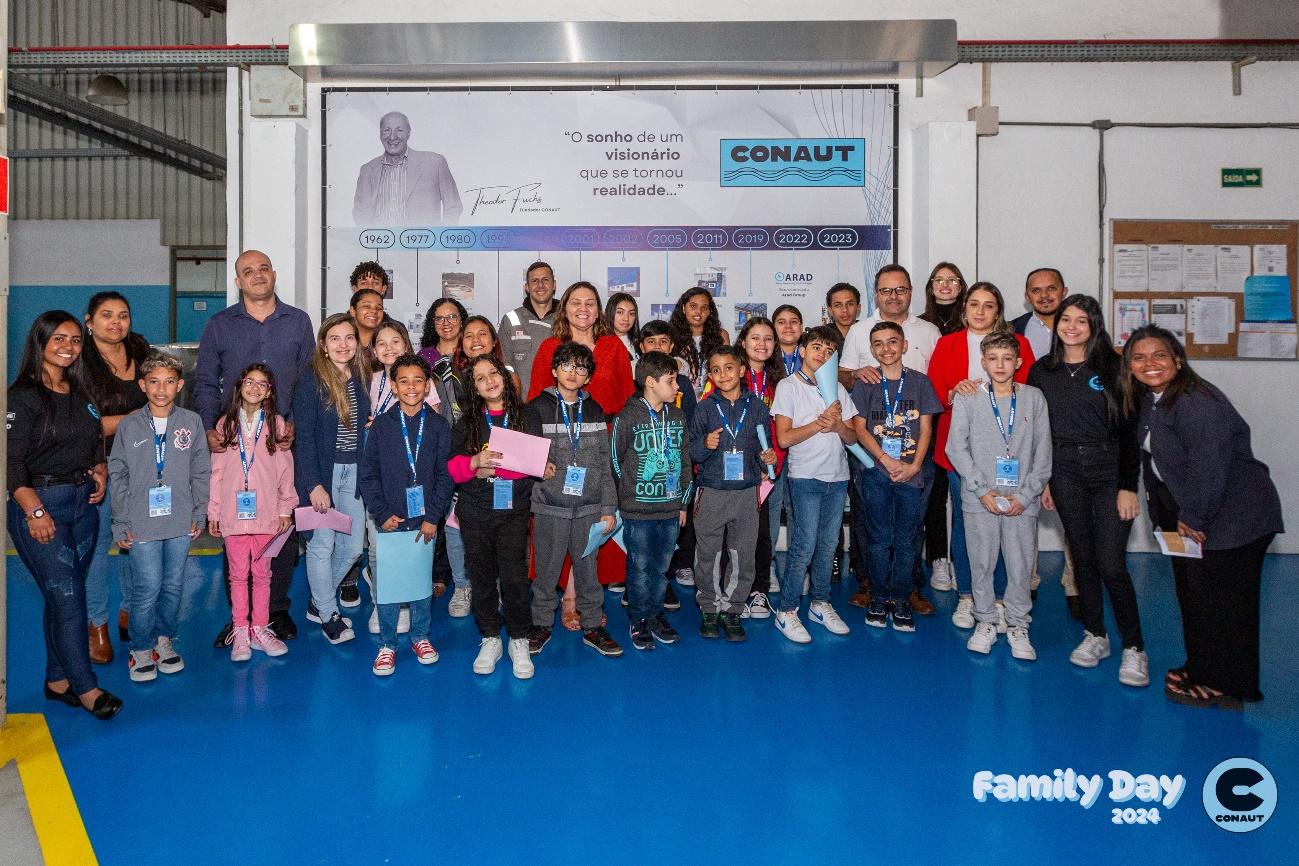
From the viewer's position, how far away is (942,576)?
186 inches

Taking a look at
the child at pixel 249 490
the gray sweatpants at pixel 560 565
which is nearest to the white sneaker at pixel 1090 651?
the gray sweatpants at pixel 560 565

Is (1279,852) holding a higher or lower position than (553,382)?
lower

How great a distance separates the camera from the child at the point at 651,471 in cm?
358

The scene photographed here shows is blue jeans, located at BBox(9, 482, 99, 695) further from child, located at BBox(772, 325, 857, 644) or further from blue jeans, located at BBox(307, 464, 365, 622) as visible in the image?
child, located at BBox(772, 325, 857, 644)

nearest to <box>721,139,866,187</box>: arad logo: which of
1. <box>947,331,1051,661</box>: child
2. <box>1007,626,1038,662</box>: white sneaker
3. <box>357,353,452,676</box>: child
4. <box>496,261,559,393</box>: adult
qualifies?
<box>496,261,559,393</box>: adult

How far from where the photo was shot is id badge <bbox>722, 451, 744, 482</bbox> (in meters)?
3.65

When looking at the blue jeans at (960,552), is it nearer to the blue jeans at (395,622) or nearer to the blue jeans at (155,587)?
the blue jeans at (395,622)

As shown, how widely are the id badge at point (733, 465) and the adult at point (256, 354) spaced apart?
2.00 metres

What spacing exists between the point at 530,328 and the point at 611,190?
1395mm

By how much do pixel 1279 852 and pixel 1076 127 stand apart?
4.79 meters

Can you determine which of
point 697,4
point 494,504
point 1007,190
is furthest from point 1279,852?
point 697,4

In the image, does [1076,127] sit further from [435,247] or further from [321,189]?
[321,189]

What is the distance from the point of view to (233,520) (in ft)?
11.5

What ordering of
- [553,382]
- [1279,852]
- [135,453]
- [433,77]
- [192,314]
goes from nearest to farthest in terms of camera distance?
[1279,852] < [135,453] < [553,382] < [433,77] < [192,314]
